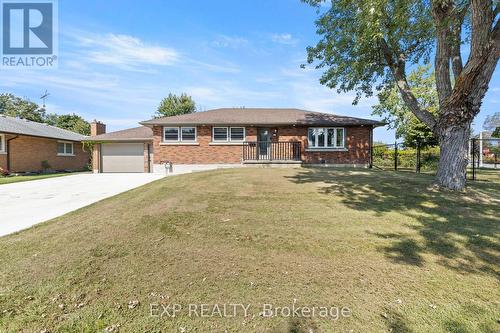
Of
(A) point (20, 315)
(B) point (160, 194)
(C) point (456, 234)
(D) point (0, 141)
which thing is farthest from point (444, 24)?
(D) point (0, 141)

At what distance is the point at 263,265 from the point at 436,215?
14.3ft

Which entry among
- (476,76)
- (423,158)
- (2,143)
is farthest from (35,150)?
(423,158)

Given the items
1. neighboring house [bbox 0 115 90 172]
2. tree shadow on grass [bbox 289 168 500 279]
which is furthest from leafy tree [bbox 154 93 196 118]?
tree shadow on grass [bbox 289 168 500 279]

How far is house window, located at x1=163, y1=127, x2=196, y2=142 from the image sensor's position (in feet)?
53.4

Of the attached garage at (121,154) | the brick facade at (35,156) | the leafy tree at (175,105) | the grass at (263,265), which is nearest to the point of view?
the grass at (263,265)

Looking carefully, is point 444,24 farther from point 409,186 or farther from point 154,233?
point 154,233

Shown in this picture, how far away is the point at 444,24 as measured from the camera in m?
6.99

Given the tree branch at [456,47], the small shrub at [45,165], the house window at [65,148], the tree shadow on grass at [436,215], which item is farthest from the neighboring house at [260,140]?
the house window at [65,148]

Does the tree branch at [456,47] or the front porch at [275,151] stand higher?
the tree branch at [456,47]

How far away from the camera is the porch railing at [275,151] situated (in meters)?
15.9

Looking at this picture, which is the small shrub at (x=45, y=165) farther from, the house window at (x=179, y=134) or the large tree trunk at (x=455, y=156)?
the large tree trunk at (x=455, y=156)

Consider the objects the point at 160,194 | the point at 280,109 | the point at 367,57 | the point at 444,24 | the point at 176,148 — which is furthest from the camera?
the point at 280,109

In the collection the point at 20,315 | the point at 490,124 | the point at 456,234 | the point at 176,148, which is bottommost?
the point at 20,315

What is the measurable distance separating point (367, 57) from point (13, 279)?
475 inches
